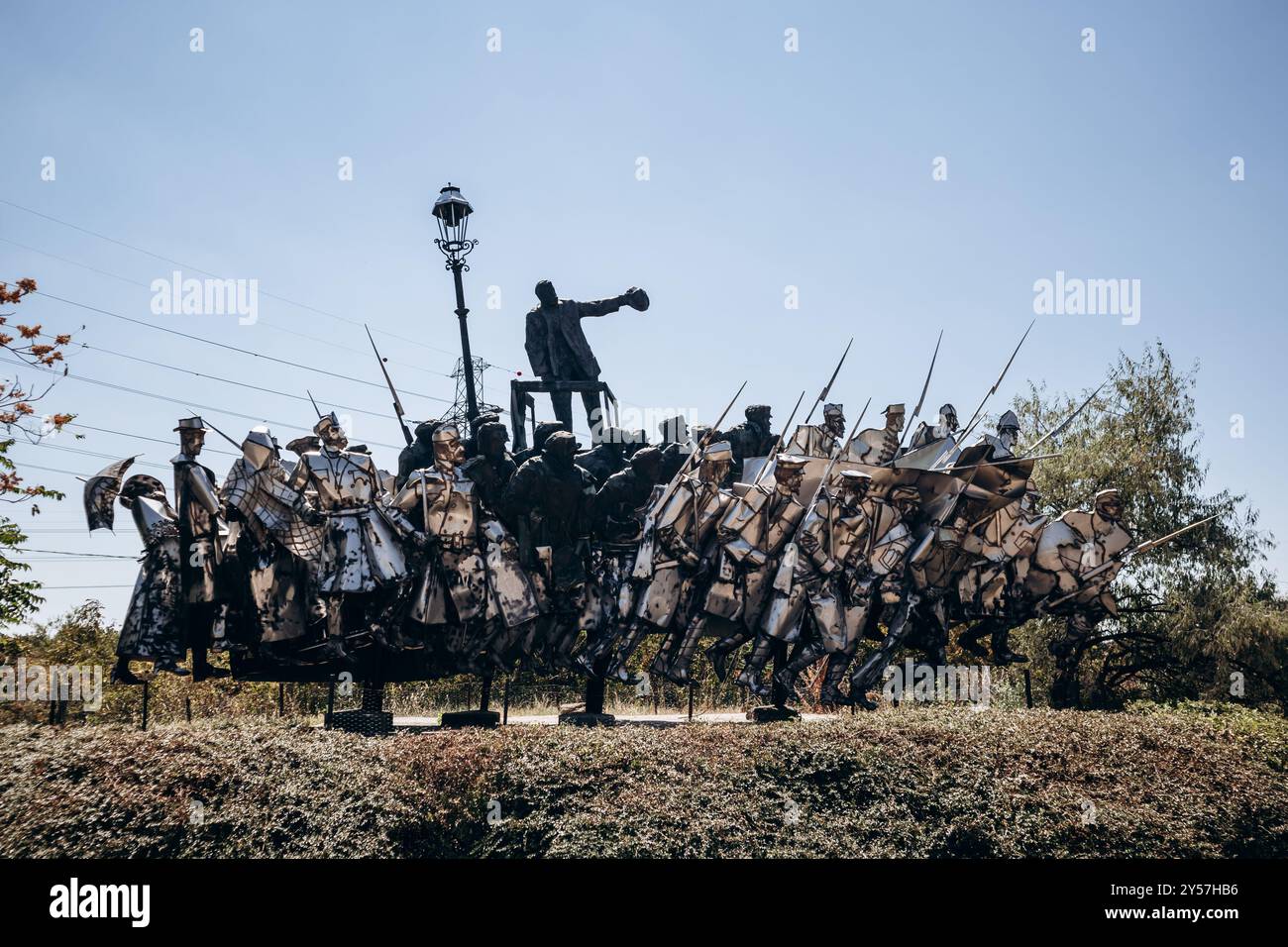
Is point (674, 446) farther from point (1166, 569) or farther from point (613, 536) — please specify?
point (1166, 569)

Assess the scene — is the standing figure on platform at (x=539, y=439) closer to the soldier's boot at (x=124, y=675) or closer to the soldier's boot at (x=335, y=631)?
the soldier's boot at (x=335, y=631)

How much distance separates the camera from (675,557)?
→ 11.3 m

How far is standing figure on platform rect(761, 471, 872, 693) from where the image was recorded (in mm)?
11328

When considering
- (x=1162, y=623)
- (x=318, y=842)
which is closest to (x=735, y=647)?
(x=318, y=842)

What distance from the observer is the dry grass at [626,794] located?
782cm

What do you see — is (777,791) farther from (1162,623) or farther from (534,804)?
(1162,623)

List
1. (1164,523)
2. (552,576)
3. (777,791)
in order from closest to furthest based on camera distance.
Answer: (777,791)
(552,576)
(1164,523)

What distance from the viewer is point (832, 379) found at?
13195mm

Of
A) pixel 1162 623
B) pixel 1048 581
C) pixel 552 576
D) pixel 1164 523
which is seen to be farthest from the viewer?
pixel 1164 523

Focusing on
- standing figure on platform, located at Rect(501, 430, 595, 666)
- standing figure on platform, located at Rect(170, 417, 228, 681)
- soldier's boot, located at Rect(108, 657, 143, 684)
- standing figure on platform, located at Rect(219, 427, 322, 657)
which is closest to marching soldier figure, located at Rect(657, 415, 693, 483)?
standing figure on platform, located at Rect(501, 430, 595, 666)

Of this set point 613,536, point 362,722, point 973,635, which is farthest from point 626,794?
point 973,635

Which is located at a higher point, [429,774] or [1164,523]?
[1164,523]

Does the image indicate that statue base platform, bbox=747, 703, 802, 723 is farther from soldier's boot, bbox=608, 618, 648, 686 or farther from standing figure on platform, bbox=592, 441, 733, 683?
soldier's boot, bbox=608, 618, 648, 686
